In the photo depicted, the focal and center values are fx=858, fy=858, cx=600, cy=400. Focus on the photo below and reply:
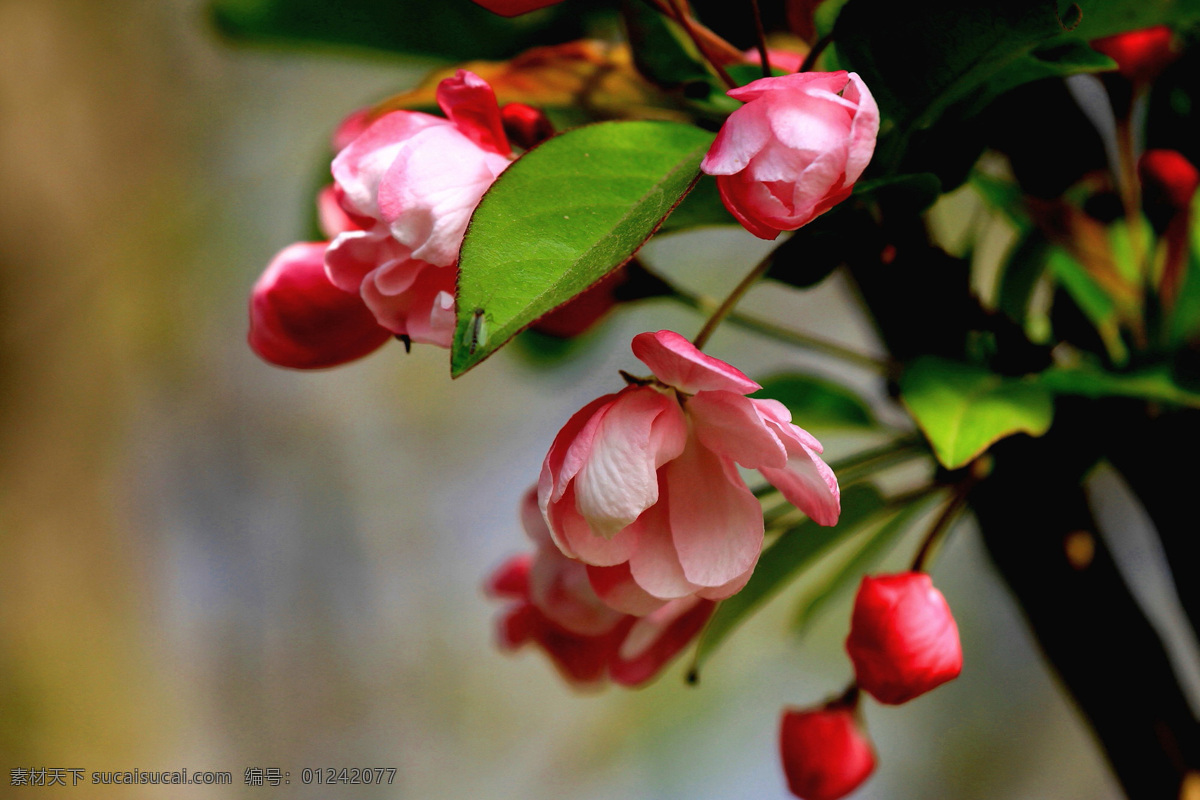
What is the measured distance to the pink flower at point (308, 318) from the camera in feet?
1.02

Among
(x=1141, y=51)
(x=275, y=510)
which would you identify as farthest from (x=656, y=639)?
(x=275, y=510)

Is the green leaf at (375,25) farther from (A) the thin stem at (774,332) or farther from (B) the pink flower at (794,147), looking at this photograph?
(B) the pink flower at (794,147)

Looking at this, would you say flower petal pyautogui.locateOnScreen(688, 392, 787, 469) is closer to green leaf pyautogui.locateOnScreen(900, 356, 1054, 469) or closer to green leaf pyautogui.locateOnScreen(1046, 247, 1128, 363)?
green leaf pyautogui.locateOnScreen(900, 356, 1054, 469)

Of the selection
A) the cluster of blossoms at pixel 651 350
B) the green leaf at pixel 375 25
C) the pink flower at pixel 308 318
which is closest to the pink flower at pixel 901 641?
the cluster of blossoms at pixel 651 350

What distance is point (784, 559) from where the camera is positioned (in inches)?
16.1

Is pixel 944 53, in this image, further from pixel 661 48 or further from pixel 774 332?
pixel 774 332

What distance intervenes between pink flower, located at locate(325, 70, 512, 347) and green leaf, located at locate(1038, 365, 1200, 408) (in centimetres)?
25

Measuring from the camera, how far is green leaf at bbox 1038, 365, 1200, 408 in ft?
1.21

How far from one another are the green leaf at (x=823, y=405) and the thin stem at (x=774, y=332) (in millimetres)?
22

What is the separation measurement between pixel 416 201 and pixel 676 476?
0.12m

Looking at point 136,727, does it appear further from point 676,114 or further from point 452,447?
point 676,114

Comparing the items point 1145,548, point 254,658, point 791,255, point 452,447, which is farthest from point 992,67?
point 254,658

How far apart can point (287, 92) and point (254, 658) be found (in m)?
1.19

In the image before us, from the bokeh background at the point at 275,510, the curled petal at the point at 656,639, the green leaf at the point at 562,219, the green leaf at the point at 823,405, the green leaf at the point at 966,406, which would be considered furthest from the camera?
the bokeh background at the point at 275,510
